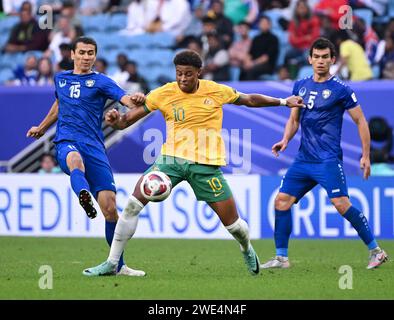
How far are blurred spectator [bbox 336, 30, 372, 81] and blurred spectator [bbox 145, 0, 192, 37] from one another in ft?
13.2

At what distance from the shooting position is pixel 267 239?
15.9m

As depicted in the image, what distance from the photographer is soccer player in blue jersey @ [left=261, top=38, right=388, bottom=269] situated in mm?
11242

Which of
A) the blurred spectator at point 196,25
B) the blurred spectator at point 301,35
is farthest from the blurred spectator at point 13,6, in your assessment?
the blurred spectator at point 301,35

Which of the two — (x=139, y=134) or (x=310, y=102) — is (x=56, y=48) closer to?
(x=139, y=134)

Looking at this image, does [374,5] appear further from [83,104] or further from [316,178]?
[83,104]

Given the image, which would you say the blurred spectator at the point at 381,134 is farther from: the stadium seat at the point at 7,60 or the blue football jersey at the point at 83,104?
the stadium seat at the point at 7,60

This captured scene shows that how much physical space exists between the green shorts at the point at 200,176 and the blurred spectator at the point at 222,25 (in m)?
10.4

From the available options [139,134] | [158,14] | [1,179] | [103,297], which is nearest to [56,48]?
[158,14]

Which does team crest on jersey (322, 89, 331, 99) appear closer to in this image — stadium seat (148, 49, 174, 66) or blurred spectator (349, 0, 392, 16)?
blurred spectator (349, 0, 392, 16)

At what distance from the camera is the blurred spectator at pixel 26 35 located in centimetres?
2166

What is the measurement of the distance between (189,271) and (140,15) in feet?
38.3

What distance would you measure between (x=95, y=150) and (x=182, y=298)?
105 inches

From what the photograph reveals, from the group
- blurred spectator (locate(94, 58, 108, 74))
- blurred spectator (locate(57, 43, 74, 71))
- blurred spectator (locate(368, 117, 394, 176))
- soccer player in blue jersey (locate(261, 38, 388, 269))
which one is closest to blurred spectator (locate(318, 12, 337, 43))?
blurred spectator (locate(368, 117, 394, 176))

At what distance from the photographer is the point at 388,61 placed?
18516 millimetres
